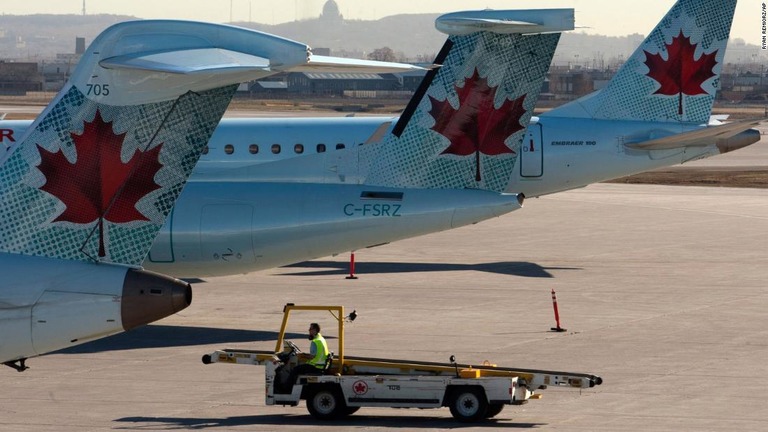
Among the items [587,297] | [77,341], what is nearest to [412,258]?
[587,297]

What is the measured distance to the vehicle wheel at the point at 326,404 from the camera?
23.9 metres

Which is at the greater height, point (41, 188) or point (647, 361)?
point (41, 188)

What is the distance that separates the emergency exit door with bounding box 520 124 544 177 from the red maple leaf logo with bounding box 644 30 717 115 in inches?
196

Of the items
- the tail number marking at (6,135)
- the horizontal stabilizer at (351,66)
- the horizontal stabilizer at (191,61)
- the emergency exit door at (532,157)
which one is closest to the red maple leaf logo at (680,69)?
the emergency exit door at (532,157)

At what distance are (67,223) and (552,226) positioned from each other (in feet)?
143

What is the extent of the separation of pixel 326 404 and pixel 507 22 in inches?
438

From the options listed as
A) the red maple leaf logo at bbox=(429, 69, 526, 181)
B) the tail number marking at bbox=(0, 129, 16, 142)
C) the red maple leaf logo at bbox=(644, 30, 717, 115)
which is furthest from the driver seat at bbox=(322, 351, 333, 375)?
the red maple leaf logo at bbox=(644, 30, 717, 115)

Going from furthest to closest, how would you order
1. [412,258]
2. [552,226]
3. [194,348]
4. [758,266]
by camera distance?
[552,226] < [412,258] < [758,266] < [194,348]

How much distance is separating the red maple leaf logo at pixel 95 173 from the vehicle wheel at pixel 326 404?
8.82 metres

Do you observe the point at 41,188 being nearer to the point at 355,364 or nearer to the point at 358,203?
the point at 355,364

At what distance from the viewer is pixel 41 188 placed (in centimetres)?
1594

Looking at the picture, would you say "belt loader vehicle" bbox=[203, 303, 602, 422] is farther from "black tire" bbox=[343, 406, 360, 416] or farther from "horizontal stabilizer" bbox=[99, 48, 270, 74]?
"horizontal stabilizer" bbox=[99, 48, 270, 74]

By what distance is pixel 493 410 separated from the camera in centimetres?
2369

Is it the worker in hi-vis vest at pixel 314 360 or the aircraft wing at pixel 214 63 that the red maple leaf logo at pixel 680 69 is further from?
the aircraft wing at pixel 214 63
